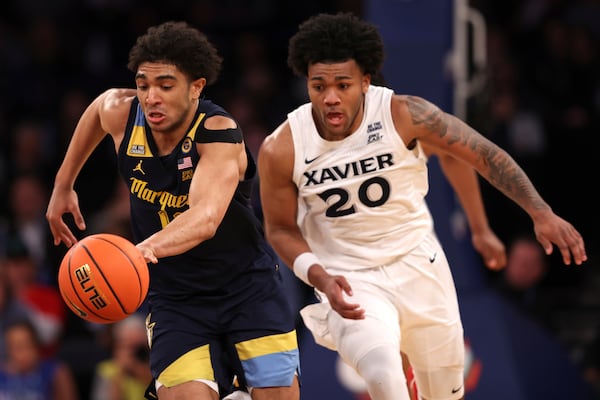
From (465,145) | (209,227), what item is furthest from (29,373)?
(465,145)

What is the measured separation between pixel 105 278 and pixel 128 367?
357 cm

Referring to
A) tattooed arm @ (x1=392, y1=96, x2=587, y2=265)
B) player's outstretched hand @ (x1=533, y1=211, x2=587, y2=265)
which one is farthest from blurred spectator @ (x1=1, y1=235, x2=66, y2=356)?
player's outstretched hand @ (x1=533, y1=211, x2=587, y2=265)

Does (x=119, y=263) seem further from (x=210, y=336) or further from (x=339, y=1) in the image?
(x=339, y=1)

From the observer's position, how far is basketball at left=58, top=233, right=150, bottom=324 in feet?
15.4

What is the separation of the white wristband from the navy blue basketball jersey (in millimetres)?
178

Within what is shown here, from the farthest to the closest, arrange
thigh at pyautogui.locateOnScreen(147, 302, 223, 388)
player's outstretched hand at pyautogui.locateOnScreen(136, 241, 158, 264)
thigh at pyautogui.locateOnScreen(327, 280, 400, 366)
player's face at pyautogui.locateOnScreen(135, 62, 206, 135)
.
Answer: thigh at pyautogui.locateOnScreen(327, 280, 400, 366), thigh at pyautogui.locateOnScreen(147, 302, 223, 388), player's face at pyautogui.locateOnScreen(135, 62, 206, 135), player's outstretched hand at pyautogui.locateOnScreen(136, 241, 158, 264)

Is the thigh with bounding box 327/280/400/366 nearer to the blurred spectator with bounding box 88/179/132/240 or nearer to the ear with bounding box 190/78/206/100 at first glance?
the ear with bounding box 190/78/206/100

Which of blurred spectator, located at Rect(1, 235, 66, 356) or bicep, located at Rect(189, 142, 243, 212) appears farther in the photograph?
blurred spectator, located at Rect(1, 235, 66, 356)

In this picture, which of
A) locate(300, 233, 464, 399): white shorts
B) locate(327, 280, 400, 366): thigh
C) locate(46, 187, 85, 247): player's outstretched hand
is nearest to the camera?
locate(327, 280, 400, 366): thigh

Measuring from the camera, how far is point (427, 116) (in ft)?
18.6

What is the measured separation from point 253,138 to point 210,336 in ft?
17.3

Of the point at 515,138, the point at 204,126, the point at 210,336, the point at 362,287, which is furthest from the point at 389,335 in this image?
the point at 515,138

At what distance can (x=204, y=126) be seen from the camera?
17.4ft

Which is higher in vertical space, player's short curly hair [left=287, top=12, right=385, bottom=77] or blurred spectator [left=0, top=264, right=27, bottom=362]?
player's short curly hair [left=287, top=12, right=385, bottom=77]
